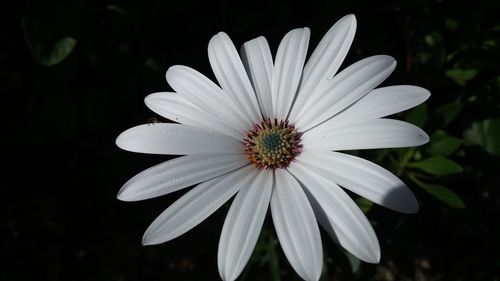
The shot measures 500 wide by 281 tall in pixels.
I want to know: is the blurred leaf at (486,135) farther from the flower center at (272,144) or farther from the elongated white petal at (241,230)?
the elongated white petal at (241,230)

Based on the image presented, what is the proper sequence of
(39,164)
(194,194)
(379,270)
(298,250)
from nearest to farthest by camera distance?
(298,250)
(194,194)
(39,164)
(379,270)

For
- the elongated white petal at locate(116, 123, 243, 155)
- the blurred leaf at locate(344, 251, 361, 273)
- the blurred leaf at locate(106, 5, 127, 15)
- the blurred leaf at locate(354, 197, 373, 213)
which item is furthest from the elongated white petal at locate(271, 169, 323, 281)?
the blurred leaf at locate(106, 5, 127, 15)

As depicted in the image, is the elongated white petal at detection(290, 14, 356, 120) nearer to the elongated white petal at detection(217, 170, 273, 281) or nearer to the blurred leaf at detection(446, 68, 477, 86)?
the elongated white petal at detection(217, 170, 273, 281)

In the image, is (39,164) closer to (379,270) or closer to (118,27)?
(118,27)

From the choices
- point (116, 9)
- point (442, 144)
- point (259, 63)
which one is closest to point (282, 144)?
point (259, 63)

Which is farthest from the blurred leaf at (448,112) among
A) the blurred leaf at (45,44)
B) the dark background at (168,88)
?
the blurred leaf at (45,44)

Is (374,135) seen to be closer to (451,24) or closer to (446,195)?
(446,195)

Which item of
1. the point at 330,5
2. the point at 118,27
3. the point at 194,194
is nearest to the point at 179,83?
the point at 194,194

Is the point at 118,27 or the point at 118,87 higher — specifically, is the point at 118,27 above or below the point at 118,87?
above
